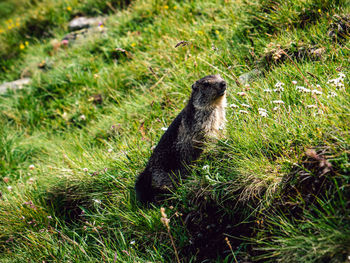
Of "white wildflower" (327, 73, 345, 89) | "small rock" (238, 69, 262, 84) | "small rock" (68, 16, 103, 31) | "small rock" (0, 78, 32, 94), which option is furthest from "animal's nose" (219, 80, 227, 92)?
"small rock" (68, 16, 103, 31)

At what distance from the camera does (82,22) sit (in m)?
10.0

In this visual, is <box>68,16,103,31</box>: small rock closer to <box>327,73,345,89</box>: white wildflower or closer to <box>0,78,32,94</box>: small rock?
<box>0,78,32,94</box>: small rock

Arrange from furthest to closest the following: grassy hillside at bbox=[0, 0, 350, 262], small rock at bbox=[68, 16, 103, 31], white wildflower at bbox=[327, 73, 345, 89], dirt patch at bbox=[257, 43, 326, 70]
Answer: small rock at bbox=[68, 16, 103, 31] < dirt patch at bbox=[257, 43, 326, 70] < white wildflower at bbox=[327, 73, 345, 89] < grassy hillside at bbox=[0, 0, 350, 262]

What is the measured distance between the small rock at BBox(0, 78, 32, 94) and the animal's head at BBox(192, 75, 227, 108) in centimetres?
602

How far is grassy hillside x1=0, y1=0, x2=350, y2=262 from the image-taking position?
111 inches

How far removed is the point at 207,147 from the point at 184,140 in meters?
0.35

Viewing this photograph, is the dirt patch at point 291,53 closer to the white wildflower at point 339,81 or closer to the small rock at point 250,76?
the small rock at point 250,76

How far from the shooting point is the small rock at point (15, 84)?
851cm

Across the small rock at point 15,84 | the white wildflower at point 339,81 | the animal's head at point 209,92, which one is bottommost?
the small rock at point 15,84

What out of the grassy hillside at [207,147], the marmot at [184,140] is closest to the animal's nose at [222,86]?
the marmot at [184,140]

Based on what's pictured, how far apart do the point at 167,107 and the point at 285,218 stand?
3022 mm

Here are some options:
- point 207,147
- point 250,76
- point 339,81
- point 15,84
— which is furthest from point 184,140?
point 15,84

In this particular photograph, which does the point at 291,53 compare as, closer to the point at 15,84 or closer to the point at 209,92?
the point at 209,92

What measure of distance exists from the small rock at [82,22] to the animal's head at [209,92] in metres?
6.54
